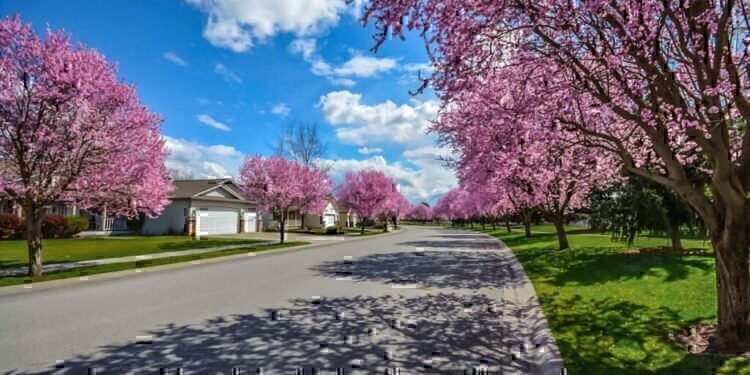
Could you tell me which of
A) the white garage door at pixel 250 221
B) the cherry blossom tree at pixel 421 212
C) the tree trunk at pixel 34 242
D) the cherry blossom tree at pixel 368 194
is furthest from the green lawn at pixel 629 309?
the cherry blossom tree at pixel 421 212

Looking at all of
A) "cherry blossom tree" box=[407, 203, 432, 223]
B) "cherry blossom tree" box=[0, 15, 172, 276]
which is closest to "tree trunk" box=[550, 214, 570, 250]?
"cherry blossom tree" box=[0, 15, 172, 276]

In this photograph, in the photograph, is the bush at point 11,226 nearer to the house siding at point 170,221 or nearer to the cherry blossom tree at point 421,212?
the house siding at point 170,221

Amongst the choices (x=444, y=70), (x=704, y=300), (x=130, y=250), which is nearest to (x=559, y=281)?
(x=704, y=300)

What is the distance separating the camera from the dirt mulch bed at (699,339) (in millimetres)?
5091

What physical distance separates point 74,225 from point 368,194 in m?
25.2

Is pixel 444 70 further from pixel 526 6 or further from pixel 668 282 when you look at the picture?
pixel 668 282

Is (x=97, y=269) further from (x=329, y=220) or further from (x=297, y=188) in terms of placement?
(x=329, y=220)

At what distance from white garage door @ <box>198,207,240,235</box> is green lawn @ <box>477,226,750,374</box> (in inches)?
1166

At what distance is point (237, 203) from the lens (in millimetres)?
40625

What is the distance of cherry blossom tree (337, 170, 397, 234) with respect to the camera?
4434 cm

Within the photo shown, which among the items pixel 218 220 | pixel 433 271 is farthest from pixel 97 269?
pixel 218 220

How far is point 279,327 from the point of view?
21.4 feet

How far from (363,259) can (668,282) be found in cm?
1076

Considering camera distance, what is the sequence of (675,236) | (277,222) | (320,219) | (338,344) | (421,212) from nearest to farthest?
(338,344) → (675,236) → (277,222) → (320,219) → (421,212)
